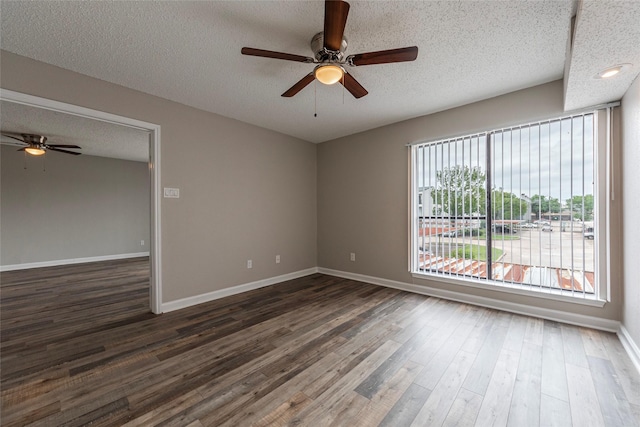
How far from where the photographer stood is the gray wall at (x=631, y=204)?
193 cm

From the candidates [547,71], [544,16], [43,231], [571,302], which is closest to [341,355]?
[571,302]

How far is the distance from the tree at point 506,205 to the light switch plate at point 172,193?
3.93 m

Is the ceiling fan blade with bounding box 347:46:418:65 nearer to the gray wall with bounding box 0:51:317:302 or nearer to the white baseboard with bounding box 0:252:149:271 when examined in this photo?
the gray wall with bounding box 0:51:317:302

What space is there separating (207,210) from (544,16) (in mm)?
3827

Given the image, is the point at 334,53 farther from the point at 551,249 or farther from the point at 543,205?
the point at 551,249

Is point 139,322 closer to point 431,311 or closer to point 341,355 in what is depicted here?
point 341,355

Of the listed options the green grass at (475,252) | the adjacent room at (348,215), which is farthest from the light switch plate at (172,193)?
the green grass at (475,252)

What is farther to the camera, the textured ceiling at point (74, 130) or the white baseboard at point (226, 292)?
the textured ceiling at point (74, 130)

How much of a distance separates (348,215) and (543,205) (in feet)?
8.62

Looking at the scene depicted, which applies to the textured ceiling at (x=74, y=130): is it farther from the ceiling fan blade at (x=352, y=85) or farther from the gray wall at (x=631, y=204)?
the gray wall at (x=631, y=204)

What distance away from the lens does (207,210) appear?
347cm

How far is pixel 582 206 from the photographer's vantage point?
255cm

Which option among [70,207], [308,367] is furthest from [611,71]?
[70,207]

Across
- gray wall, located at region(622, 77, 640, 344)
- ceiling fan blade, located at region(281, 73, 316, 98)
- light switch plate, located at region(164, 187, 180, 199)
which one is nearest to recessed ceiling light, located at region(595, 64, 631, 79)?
gray wall, located at region(622, 77, 640, 344)
